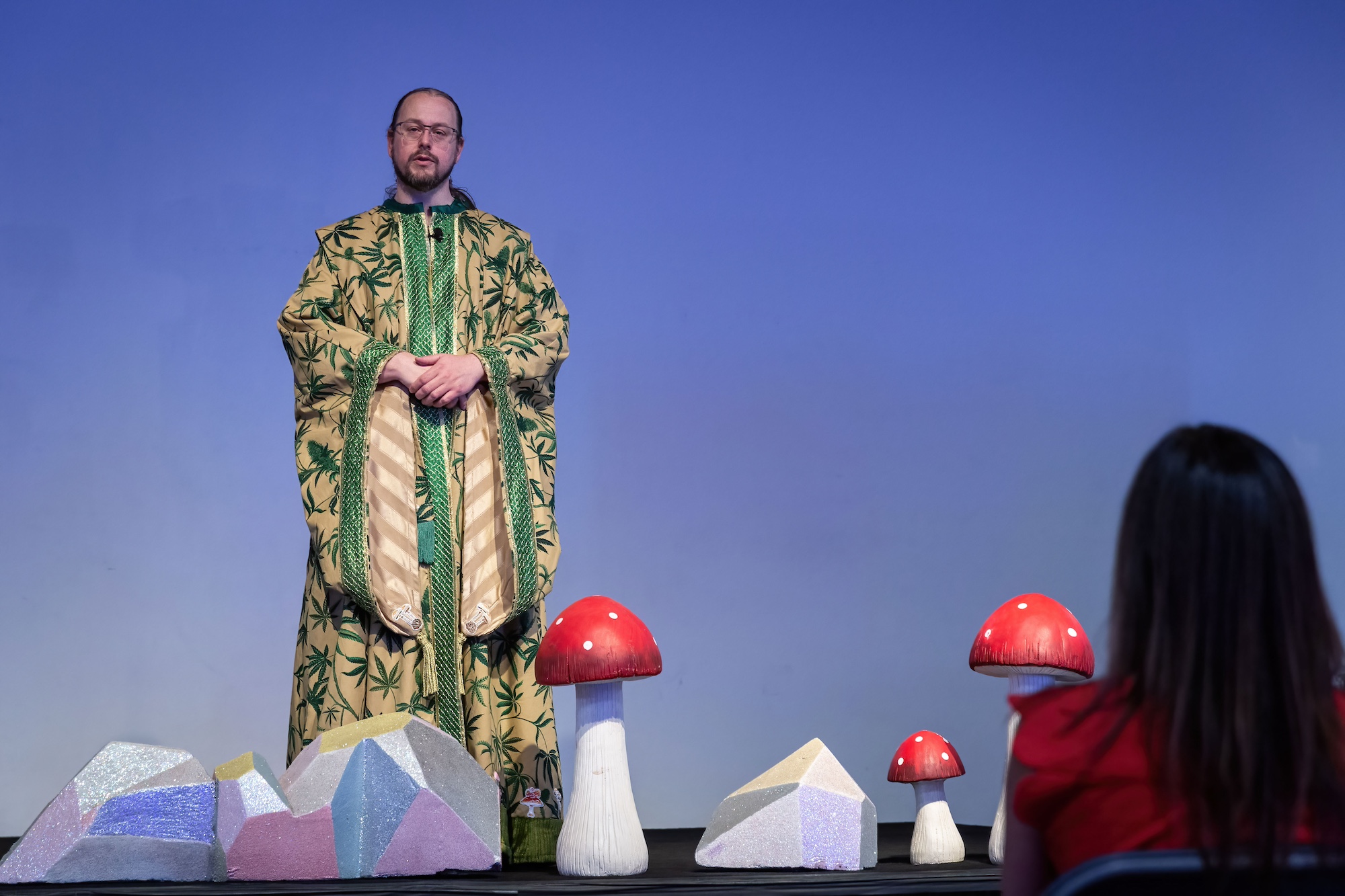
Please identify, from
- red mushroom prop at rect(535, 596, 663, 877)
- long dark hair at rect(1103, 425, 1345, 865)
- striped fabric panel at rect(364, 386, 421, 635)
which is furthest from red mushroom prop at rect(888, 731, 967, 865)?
long dark hair at rect(1103, 425, 1345, 865)

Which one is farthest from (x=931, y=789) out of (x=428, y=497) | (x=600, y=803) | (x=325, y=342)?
(x=325, y=342)

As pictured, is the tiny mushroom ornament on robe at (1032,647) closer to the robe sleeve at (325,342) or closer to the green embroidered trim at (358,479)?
the green embroidered trim at (358,479)

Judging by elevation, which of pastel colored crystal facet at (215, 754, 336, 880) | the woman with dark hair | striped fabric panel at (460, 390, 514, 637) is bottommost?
pastel colored crystal facet at (215, 754, 336, 880)

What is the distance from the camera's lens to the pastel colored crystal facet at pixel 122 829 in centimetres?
180

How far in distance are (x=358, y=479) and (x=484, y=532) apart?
0.27m

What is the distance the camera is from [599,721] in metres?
2.04

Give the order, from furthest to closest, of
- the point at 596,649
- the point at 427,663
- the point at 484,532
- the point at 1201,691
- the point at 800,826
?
the point at 484,532
the point at 427,663
the point at 800,826
the point at 596,649
the point at 1201,691

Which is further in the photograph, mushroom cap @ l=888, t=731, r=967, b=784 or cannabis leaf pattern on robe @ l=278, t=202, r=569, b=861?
cannabis leaf pattern on robe @ l=278, t=202, r=569, b=861

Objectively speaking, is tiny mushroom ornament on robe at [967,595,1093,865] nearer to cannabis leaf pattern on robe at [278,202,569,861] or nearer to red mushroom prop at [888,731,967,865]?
red mushroom prop at [888,731,967,865]

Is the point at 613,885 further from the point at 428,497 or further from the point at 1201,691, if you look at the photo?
the point at 1201,691

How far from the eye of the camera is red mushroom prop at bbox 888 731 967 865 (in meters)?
2.21

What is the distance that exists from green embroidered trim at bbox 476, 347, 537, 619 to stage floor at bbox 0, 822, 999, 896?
0.58m

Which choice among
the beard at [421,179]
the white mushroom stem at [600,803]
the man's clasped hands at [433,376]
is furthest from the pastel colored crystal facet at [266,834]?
the beard at [421,179]

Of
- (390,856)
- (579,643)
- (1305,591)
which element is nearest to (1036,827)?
(1305,591)
